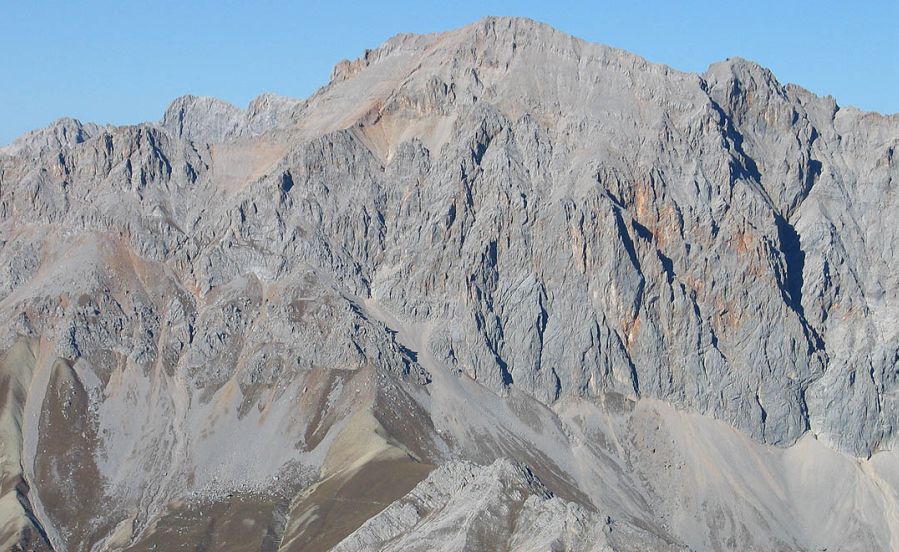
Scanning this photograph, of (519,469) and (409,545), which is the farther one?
(519,469)

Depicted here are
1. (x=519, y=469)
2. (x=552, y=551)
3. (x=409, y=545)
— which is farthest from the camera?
(x=519, y=469)

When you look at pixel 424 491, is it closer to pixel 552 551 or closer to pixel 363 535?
pixel 363 535

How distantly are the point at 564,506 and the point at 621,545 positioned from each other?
15.1 metres

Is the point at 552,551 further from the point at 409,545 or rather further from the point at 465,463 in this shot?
the point at 465,463

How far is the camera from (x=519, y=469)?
18900cm

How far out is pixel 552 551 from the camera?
522 feet

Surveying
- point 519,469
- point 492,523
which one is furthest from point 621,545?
point 519,469

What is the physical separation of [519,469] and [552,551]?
3062 cm

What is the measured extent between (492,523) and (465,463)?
2371cm

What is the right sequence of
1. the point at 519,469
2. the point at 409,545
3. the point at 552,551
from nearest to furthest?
the point at 552,551
the point at 409,545
the point at 519,469

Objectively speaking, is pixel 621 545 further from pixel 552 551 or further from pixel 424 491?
pixel 424 491

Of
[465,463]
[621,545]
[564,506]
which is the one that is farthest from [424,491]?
[621,545]

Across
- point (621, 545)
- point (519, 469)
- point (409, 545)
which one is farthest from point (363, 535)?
point (621, 545)

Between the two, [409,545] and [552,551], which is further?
[409,545]
